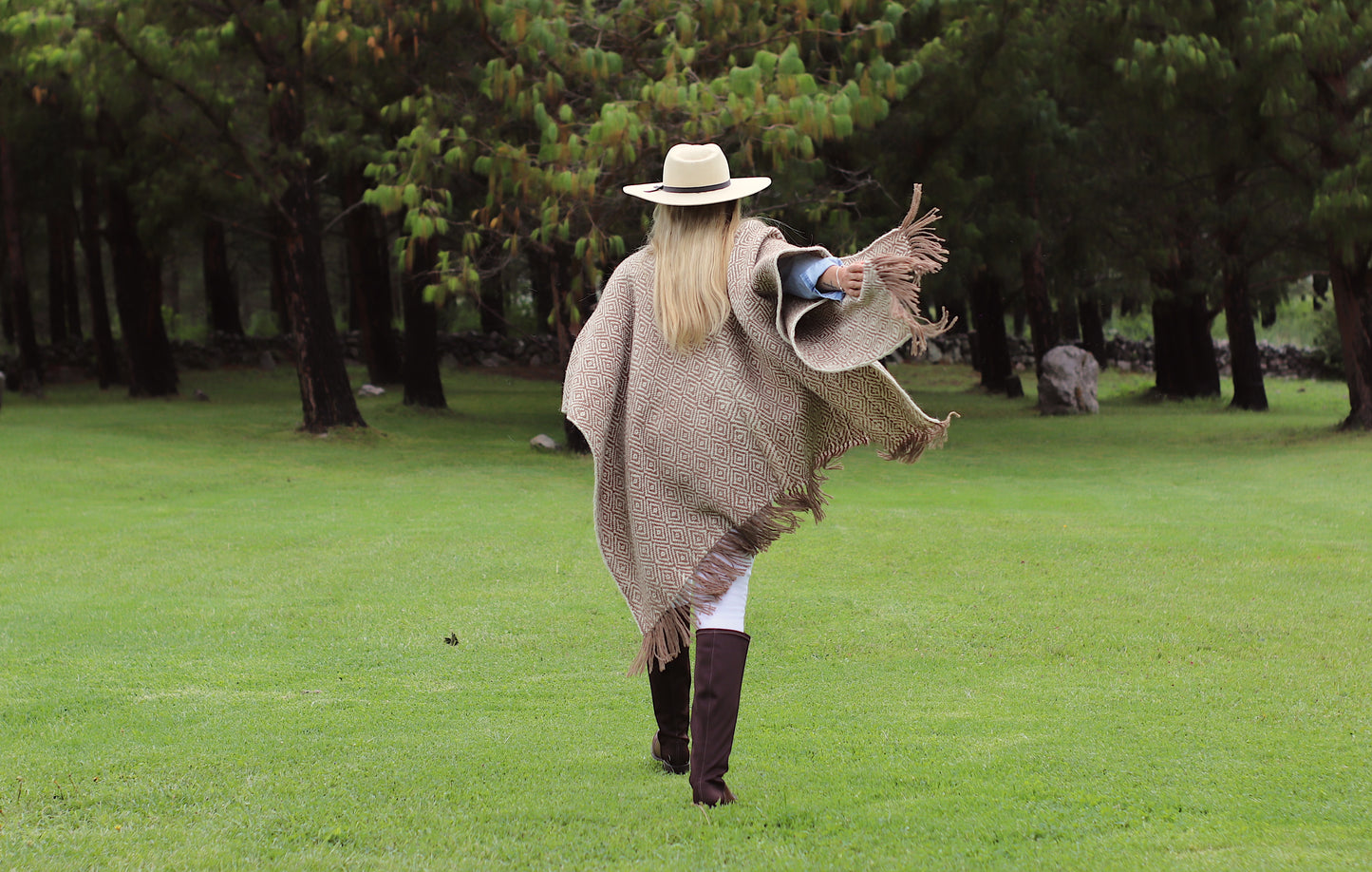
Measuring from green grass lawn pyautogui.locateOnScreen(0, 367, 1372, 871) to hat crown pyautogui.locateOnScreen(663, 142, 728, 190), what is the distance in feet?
5.72

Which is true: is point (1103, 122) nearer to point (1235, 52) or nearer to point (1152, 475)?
point (1235, 52)

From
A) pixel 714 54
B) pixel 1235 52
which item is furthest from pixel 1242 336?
pixel 714 54

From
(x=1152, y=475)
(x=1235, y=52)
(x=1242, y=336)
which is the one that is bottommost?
(x=1152, y=475)

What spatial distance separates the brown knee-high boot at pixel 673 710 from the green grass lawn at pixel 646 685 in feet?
0.25

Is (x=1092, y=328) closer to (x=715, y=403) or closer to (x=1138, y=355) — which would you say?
(x=1138, y=355)

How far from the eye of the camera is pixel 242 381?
85.3 feet

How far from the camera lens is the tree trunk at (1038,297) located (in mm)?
22750

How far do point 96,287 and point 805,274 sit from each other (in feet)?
76.6

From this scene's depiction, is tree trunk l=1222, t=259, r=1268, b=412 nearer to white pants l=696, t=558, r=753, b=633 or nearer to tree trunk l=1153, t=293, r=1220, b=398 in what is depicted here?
tree trunk l=1153, t=293, r=1220, b=398

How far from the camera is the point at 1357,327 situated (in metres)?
15.5

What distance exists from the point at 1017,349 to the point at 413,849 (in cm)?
3388

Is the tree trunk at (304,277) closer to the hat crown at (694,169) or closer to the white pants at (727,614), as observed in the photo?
the hat crown at (694,169)

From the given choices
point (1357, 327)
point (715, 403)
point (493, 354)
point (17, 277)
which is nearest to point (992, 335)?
point (1357, 327)

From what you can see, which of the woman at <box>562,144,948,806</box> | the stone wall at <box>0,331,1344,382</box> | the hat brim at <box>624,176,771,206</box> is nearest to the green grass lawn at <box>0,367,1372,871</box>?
the woman at <box>562,144,948,806</box>
